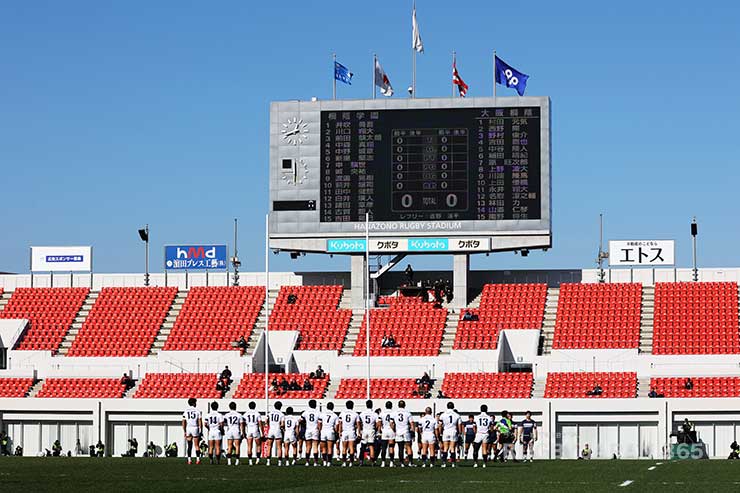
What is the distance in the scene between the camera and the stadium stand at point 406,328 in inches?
2383

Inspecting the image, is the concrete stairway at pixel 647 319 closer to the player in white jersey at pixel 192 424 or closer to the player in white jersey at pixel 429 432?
the player in white jersey at pixel 429 432

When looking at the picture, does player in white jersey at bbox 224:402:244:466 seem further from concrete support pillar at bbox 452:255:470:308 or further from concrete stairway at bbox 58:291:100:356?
concrete stairway at bbox 58:291:100:356

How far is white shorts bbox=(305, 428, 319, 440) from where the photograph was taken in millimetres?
39312

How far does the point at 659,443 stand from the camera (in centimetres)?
5425

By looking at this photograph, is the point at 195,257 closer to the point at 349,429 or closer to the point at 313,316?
the point at 313,316

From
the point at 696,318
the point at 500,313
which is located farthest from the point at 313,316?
the point at 696,318

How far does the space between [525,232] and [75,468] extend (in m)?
25.5

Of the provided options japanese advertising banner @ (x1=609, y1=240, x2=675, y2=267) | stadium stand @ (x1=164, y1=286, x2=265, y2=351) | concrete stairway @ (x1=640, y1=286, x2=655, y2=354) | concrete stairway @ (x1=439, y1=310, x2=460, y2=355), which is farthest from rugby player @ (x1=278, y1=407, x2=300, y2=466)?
japanese advertising banner @ (x1=609, y1=240, x2=675, y2=267)

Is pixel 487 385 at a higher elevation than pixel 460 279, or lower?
lower

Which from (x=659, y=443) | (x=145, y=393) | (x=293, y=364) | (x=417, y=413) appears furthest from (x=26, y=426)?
(x=659, y=443)

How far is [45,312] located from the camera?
66938mm

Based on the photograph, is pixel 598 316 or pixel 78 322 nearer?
pixel 598 316

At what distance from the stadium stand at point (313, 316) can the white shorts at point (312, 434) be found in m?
21.8

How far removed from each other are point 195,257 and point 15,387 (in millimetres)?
11470
